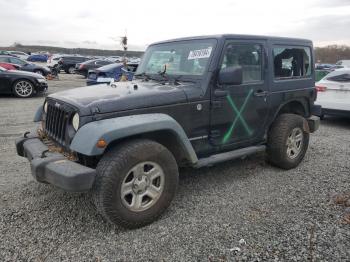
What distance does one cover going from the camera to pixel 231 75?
11.7 ft

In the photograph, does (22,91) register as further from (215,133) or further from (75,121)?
(215,133)

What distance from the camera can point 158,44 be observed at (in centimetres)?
469

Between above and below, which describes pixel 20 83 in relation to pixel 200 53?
below

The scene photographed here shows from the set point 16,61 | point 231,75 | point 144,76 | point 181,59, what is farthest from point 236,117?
point 16,61

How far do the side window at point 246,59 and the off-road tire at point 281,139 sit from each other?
805 millimetres

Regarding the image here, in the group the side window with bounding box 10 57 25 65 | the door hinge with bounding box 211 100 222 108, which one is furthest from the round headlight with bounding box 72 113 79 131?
the side window with bounding box 10 57 25 65

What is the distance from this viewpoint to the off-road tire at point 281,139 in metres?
4.61

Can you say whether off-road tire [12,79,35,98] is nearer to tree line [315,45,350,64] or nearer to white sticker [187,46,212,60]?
white sticker [187,46,212,60]

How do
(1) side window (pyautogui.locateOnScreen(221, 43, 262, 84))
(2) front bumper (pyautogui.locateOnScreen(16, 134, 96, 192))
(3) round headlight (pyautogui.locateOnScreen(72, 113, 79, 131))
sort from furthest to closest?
(1) side window (pyautogui.locateOnScreen(221, 43, 262, 84)), (3) round headlight (pyautogui.locateOnScreen(72, 113, 79, 131)), (2) front bumper (pyautogui.locateOnScreen(16, 134, 96, 192))

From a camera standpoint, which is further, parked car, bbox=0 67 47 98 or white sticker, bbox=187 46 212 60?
parked car, bbox=0 67 47 98

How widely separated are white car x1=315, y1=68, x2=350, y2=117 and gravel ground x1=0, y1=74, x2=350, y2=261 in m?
3.34

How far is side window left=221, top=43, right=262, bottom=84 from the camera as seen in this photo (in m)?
3.94

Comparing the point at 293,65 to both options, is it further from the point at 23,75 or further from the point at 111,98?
the point at 23,75

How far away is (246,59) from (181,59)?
86cm
